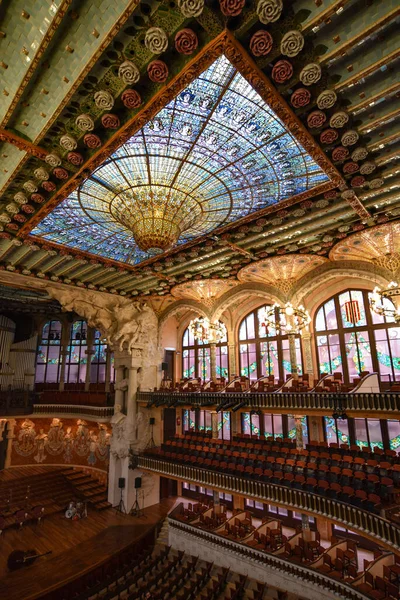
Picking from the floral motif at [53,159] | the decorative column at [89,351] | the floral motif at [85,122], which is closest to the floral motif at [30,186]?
the floral motif at [53,159]

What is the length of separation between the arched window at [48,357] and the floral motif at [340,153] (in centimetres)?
1977

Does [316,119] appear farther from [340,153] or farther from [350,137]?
[340,153]

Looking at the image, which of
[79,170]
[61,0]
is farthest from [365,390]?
[61,0]

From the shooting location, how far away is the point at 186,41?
4.34 m

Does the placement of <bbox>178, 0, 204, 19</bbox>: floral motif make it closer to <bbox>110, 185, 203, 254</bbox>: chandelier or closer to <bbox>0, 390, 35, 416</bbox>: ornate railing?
<bbox>110, 185, 203, 254</bbox>: chandelier

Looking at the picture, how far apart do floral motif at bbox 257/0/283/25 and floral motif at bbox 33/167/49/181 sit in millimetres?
5038

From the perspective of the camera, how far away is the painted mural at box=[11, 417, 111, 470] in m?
19.3

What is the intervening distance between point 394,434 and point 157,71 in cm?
1384

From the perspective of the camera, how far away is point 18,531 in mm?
13836

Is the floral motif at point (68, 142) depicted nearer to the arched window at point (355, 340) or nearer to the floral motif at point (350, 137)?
the floral motif at point (350, 137)

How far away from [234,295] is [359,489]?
345 inches

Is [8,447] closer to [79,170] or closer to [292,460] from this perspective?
[292,460]

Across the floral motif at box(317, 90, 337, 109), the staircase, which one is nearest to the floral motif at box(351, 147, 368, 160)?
the floral motif at box(317, 90, 337, 109)

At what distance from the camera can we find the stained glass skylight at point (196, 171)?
5.63m
